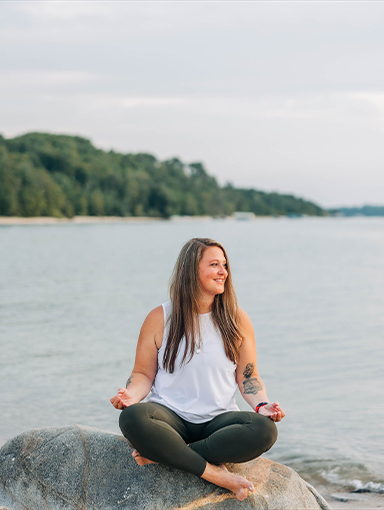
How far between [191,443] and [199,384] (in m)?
0.35

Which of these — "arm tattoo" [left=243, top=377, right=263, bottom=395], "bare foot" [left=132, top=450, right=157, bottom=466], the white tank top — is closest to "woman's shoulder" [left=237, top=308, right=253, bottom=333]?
the white tank top

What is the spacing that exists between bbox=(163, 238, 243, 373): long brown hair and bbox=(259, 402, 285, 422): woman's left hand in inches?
14.0

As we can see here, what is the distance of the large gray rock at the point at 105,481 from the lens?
11.4ft

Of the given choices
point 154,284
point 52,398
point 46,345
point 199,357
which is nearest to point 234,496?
point 199,357

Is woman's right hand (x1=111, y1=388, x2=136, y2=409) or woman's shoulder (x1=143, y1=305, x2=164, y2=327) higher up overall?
woman's shoulder (x1=143, y1=305, x2=164, y2=327)

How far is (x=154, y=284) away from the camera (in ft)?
80.3

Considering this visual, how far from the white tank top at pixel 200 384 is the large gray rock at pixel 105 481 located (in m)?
0.35

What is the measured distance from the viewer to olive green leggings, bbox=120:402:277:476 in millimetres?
3443

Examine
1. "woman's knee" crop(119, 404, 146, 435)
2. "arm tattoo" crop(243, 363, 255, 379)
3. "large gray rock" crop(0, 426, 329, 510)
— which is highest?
"arm tattoo" crop(243, 363, 255, 379)

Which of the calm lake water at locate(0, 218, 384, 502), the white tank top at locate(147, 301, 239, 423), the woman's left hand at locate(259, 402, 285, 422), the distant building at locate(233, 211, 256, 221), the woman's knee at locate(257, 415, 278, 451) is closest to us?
the woman's knee at locate(257, 415, 278, 451)

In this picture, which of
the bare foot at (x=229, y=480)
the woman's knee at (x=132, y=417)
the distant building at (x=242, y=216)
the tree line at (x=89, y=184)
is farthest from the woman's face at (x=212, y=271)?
the distant building at (x=242, y=216)

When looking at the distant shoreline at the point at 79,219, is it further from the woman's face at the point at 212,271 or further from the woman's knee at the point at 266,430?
the woman's knee at the point at 266,430

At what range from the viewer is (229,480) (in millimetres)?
3424

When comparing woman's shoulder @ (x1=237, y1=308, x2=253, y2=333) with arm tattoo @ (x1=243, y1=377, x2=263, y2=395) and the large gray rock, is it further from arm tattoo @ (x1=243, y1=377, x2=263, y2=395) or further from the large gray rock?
the large gray rock
